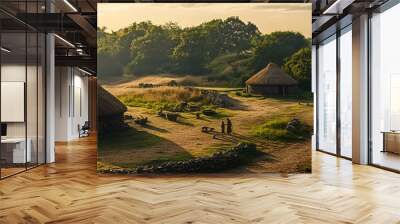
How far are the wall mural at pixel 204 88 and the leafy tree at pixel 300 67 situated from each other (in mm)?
17

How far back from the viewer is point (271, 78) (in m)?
7.52

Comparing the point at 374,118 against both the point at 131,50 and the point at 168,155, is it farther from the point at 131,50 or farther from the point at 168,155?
the point at 131,50

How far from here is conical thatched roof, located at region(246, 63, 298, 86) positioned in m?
7.51

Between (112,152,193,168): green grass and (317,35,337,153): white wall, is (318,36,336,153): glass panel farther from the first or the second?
(112,152,193,168): green grass

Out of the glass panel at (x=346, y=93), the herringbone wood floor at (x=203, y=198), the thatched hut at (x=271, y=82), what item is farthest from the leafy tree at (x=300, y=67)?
the glass panel at (x=346, y=93)

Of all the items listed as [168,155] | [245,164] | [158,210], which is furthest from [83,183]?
[245,164]

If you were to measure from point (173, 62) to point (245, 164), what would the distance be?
2.12 m

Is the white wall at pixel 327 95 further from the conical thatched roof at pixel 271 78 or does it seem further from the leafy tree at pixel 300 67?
the conical thatched roof at pixel 271 78

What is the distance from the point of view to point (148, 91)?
7406 millimetres

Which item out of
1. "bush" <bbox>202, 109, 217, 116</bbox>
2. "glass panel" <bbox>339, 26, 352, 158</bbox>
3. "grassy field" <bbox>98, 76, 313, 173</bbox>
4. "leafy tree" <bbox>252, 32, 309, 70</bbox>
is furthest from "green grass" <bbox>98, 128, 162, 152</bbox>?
"glass panel" <bbox>339, 26, 352, 158</bbox>

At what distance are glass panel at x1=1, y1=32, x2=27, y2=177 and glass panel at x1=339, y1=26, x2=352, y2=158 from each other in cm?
647

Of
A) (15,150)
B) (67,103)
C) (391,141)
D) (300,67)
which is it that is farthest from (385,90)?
(67,103)

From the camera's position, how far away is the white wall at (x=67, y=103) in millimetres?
15547

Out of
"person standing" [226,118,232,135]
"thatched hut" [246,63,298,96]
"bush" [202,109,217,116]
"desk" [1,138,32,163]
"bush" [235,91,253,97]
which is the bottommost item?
"desk" [1,138,32,163]
